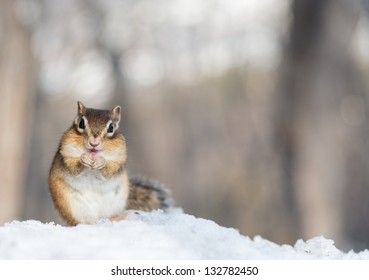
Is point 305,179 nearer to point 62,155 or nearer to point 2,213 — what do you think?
point 2,213

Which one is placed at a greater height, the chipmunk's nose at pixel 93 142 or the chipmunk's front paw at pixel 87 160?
the chipmunk's nose at pixel 93 142

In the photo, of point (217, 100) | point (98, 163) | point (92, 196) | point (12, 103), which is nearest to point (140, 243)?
point (98, 163)

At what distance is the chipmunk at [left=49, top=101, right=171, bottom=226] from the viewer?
11.5 feet

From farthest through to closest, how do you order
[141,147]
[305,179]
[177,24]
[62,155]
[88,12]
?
1. [141,147]
2. [177,24]
3. [88,12]
4. [305,179]
5. [62,155]

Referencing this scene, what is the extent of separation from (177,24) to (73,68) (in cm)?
377

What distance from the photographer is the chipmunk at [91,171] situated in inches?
137

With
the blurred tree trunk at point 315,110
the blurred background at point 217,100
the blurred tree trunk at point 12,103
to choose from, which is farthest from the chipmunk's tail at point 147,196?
the blurred tree trunk at point 12,103

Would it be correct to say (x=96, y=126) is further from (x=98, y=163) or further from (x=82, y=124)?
(x=98, y=163)

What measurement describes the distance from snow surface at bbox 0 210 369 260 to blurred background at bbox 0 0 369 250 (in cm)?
101

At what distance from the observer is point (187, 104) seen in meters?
28.8

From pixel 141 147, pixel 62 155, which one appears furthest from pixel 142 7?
pixel 62 155

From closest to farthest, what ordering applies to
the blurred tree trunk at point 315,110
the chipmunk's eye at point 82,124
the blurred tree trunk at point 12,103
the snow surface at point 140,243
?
the snow surface at point 140,243 < the chipmunk's eye at point 82,124 < the blurred tree trunk at point 315,110 < the blurred tree trunk at point 12,103

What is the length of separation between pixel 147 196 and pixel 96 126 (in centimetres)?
88

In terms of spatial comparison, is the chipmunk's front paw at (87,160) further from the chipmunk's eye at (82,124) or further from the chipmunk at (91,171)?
the chipmunk's eye at (82,124)
